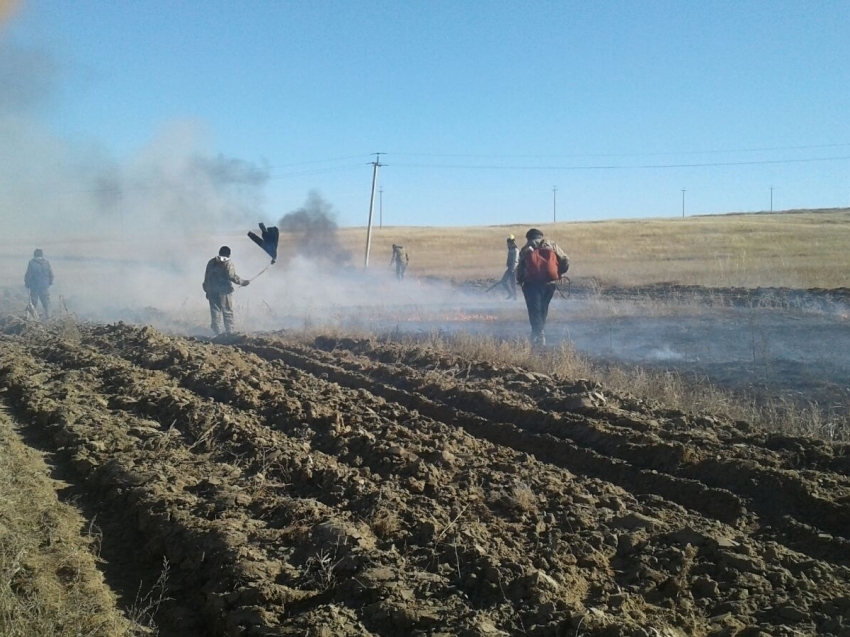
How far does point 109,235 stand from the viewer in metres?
40.6

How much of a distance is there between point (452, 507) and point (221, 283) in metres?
12.0

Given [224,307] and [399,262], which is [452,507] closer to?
[224,307]

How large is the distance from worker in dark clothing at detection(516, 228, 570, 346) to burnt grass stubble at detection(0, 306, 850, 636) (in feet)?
14.4

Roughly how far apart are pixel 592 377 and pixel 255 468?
5.02 m

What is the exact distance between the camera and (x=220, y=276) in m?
16.1

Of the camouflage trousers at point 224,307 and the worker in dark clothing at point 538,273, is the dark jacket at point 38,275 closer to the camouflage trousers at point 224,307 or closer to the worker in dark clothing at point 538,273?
the camouflage trousers at point 224,307

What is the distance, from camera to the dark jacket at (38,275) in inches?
821

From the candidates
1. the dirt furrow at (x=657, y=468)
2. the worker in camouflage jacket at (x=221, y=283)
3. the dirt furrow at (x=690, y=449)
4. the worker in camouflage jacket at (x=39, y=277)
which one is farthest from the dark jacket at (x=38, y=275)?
the dirt furrow at (x=690, y=449)

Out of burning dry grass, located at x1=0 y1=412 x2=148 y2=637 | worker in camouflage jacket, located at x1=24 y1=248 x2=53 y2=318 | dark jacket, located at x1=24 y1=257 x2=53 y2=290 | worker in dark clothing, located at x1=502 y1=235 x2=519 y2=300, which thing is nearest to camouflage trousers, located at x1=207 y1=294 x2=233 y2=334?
worker in camouflage jacket, located at x1=24 y1=248 x2=53 y2=318

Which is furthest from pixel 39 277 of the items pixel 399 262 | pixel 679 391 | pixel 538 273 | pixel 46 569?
pixel 46 569

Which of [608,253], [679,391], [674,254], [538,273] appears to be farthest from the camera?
[608,253]

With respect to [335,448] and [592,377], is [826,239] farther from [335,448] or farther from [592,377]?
[335,448]

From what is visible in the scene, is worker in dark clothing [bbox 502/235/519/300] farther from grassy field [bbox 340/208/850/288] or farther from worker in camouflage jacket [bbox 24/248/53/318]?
worker in camouflage jacket [bbox 24/248/53/318]

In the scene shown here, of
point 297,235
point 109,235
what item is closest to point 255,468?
point 297,235
